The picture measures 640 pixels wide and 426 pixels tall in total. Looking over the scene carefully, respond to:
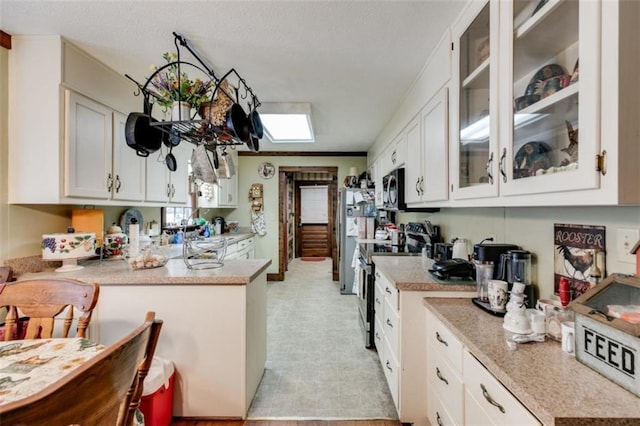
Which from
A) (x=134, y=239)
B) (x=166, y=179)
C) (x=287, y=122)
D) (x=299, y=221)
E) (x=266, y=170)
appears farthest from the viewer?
(x=299, y=221)

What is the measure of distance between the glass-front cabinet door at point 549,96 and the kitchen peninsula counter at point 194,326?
5.05ft

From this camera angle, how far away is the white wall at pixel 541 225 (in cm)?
98

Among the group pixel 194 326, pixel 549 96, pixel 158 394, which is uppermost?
pixel 549 96

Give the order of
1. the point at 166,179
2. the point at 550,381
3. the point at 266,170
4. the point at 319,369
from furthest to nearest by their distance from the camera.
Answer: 1. the point at 266,170
2. the point at 166,179
3. the point at 319,369
4. the point at 550,381

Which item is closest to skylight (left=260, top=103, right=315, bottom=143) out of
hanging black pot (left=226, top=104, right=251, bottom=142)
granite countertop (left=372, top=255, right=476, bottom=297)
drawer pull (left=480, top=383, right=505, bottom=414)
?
hanging black pot (left=226, top=104, right=251, bottom=142)

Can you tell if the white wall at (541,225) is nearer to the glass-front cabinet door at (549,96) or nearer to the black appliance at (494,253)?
the black appliance at (494,253)

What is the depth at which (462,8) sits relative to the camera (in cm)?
154

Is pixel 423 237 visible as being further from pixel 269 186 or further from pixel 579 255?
pixel 269 186

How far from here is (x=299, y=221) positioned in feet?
28.9

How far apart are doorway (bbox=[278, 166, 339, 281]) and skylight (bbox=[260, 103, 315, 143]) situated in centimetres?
125

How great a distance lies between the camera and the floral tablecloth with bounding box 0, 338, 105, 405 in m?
0.88

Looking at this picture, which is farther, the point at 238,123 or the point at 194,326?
the point at 194,326

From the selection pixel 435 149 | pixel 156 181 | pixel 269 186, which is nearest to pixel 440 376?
pixel 435 149

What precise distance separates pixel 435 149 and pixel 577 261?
1079mm
